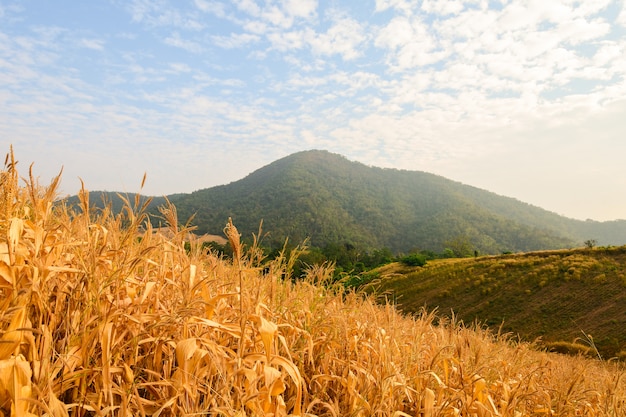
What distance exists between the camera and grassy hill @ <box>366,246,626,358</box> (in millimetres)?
28938

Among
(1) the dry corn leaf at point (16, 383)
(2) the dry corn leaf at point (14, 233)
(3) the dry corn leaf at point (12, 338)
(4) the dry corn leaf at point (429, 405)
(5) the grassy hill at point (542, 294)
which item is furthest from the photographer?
(5) the grassy hill at point (542, 294)

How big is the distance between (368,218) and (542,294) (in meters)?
117

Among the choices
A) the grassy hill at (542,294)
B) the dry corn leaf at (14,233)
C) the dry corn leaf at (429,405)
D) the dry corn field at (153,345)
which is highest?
the dry corn leaf at (14,233)

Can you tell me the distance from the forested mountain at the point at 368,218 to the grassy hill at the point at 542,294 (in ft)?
157

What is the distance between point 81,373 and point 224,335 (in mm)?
793

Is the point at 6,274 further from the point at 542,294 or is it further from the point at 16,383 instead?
the point at 542,294

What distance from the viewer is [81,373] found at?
1.45 meters

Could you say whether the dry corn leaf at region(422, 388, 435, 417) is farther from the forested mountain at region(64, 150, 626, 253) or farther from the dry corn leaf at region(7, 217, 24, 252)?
the forested mountain at region(64, 150, 626, 253)

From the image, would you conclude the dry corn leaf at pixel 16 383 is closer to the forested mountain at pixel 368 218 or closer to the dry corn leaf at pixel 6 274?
the dry corn leaf at pixel 6 274

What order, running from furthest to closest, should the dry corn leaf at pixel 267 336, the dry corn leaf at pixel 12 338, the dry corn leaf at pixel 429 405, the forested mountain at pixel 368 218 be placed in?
the forested mountain at pixel 368 218
the dry corn leaf at pixel 429 405
the dry corn leaf at pixel 267 336
the dry corn leaf at pixel 12 338

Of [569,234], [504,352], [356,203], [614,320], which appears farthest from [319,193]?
[504,352]

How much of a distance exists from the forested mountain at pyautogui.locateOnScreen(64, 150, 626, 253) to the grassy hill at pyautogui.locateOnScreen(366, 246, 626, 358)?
47.8m

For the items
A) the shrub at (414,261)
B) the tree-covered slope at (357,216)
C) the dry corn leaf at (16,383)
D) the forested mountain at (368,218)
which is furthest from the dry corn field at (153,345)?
the forested mountain at (368,218)

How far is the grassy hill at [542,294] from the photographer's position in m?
28.9
